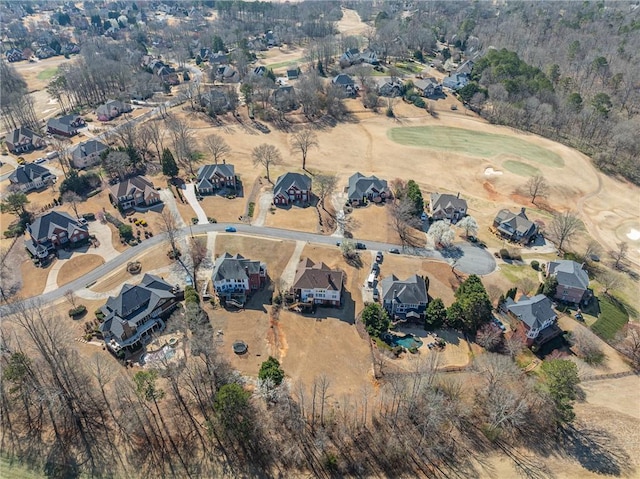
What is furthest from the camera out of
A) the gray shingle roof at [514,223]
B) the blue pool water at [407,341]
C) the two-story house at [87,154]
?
the two-story house at [87,154]

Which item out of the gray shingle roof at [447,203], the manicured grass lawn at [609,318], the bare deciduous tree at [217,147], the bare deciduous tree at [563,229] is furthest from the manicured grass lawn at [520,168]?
the bare deciduous tree at [217,147]

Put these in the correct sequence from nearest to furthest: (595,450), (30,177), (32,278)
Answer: (595,450), (32,278), (30,177)

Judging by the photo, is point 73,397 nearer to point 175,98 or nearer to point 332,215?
point 332,215

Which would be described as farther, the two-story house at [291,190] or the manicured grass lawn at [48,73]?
the manicured grass lawn at [48,73]

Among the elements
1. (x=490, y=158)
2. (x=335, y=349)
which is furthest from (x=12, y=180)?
(x=490, y=158)

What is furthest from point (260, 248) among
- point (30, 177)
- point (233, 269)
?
point (30, 177)

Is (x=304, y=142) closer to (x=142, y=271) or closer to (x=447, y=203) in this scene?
(x=447, y=203)

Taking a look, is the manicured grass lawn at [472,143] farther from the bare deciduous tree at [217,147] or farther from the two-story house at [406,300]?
the two-story house at [406,300]
